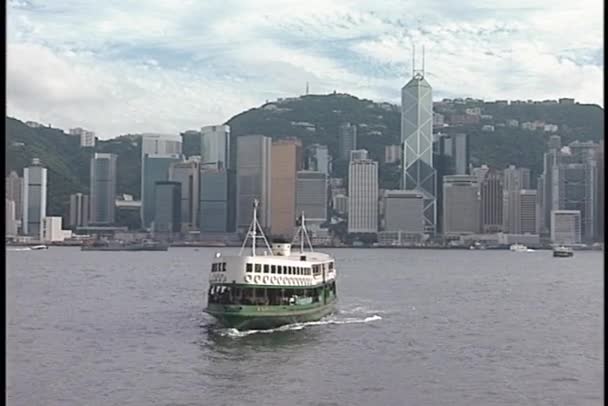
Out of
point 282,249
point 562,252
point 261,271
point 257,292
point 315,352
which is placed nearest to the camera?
point 315,352

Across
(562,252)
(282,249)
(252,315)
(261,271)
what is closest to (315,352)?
(252,315)

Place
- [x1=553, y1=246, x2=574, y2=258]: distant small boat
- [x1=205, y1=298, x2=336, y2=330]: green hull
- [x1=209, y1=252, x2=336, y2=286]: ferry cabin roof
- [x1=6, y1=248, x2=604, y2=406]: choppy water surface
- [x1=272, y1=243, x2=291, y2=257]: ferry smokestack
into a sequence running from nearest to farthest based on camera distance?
[x1=6, y1=248, x2=604, y2=406]: choppy water surface, [x1=205, y1=298, x2=336, y2=330]: green hull, [x1=209, y1=252, x2=336, y2=286]: ferry cabin roof, [x1=272, y1=243, x2=291, y2=257]: ferry smokestack, [x1=553, y1=246, x2=574, y2=258]: distant small boat

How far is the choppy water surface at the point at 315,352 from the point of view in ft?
36.1

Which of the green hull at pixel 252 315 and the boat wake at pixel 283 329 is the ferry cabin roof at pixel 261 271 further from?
the boat wake at pixel 283 329

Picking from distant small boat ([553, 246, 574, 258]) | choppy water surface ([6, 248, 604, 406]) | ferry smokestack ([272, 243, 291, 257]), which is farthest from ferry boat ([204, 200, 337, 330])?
distant small boat ([553, 246, 574, 258])

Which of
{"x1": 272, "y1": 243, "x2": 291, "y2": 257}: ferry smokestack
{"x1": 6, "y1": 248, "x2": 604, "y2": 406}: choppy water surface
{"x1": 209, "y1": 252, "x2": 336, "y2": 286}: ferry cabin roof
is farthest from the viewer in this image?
{"x1": 272, "y1": 243, "x2": 291, "y2": 257}: ferry smokestack

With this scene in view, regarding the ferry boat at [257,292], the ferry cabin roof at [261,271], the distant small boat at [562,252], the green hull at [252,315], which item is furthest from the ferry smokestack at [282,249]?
the distant small boat at [562,252]

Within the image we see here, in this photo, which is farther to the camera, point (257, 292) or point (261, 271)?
point (261, 271)

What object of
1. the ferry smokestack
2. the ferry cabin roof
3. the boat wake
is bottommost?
the boat wake

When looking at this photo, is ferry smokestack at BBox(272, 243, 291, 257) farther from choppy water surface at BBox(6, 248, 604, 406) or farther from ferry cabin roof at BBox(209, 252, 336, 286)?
choppy water surface at BBox(6, 248, 604, 406)

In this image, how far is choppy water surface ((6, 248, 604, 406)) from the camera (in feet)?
36.1

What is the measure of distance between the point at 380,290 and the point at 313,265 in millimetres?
11325

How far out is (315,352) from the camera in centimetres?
1410

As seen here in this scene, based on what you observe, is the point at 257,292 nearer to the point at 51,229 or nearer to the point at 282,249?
the point at 282,249
